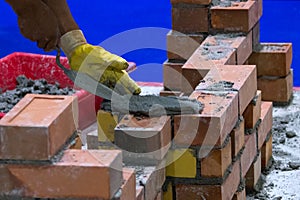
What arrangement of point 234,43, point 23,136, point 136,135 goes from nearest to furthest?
point 23,136
point 136,135
point 234,43

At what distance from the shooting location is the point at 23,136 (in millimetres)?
2656

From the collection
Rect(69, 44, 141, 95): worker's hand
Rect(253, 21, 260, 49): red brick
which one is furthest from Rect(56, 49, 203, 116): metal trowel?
Rect(253, 21, 260, 49): red brick

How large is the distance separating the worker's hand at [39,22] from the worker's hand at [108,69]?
0.68 ft

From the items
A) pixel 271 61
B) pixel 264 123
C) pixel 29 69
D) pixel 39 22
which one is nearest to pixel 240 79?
pixel 264 123

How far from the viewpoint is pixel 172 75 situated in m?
4.95

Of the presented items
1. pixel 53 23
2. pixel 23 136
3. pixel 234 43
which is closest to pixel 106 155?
pixel 23 136

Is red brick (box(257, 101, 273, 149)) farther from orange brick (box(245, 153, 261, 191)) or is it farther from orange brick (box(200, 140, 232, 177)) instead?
orange brick (box(200, 140, 232, 177))

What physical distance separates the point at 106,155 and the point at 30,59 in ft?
10.2

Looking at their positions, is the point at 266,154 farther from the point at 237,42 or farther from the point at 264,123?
the point at 237,42

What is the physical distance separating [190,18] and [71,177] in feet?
7.77

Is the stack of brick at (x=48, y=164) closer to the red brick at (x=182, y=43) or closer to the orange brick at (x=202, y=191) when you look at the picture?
the orange brick at (x=202, y=191)

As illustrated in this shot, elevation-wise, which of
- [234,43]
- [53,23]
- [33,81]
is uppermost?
[53,23]

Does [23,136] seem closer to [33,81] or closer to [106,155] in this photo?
[106,155]

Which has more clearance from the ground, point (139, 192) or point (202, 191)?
point (139, 192)
